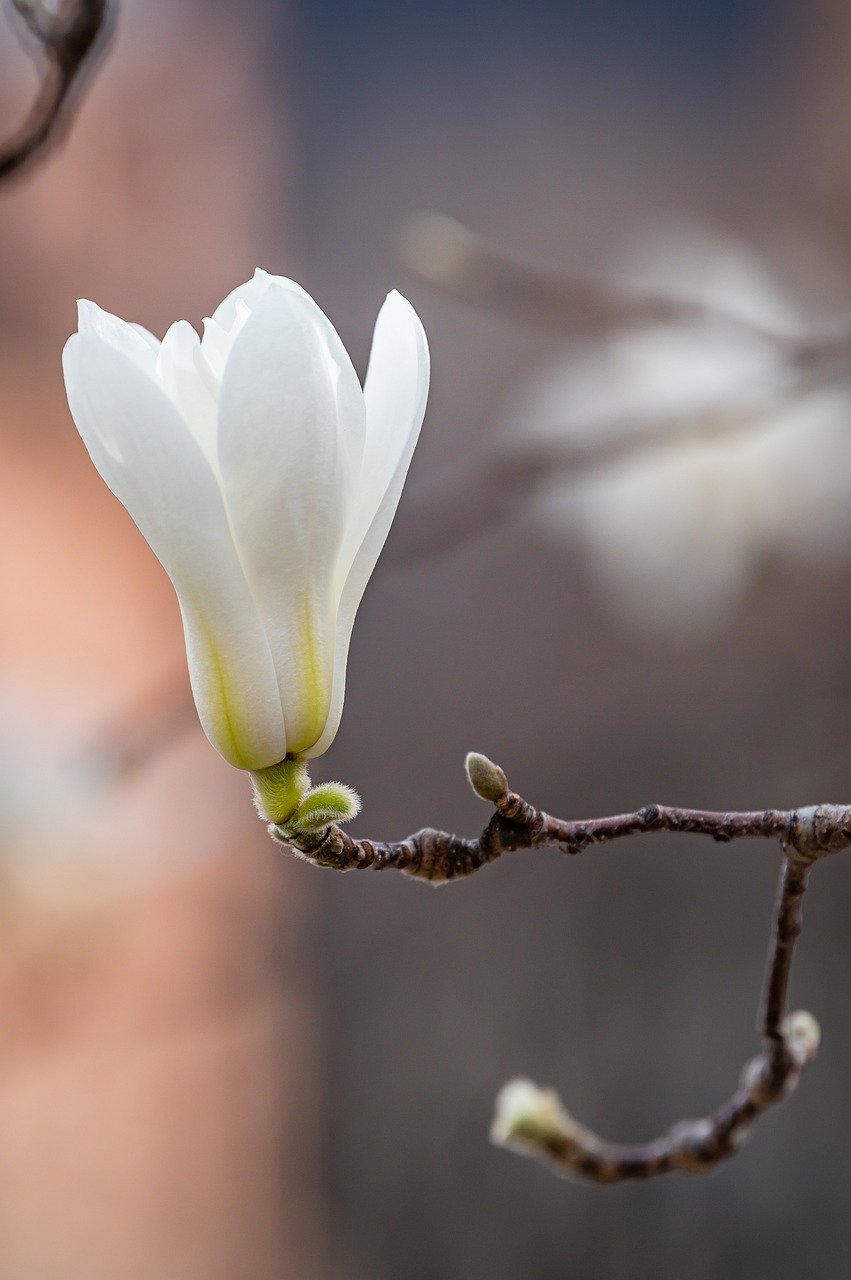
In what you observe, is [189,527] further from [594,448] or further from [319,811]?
[594,448]

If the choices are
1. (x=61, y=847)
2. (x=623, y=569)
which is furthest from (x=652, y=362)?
(x=61, y=847)

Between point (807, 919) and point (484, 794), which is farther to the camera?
point (807, 919)

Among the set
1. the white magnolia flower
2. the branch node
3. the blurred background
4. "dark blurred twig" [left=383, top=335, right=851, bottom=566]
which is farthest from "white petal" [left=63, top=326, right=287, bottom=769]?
the blurred background

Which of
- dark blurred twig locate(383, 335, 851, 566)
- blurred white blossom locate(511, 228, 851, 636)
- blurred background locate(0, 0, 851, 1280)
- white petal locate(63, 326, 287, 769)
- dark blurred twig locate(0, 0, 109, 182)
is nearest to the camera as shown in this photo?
white petal locate(63, 326, 287, 769)

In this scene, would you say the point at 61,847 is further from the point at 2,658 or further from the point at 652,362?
the point at 652,362

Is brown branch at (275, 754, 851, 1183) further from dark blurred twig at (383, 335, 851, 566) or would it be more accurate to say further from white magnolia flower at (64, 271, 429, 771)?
dark blurred twig at (383, 335, 851, 566)

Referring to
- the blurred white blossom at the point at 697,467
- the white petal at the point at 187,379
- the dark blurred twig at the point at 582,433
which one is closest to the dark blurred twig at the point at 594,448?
the dark blurred twig at the point at 582,433

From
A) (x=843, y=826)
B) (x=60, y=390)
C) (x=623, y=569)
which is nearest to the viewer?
(x=843, y=826)

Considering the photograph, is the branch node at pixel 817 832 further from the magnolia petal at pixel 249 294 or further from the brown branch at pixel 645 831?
the magnolia petal at pixel 249 294
